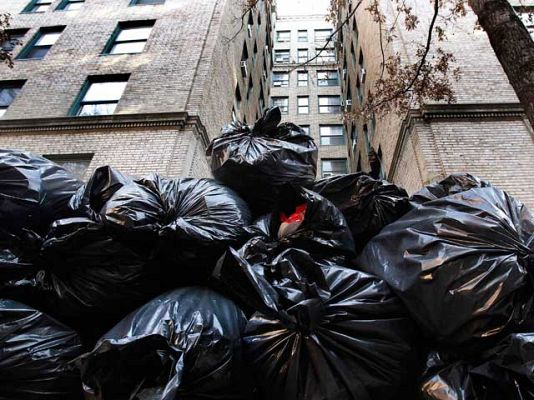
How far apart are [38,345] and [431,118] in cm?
697

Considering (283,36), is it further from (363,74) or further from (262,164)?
(262,164)

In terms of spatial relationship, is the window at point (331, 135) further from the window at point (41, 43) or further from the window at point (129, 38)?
the window at point (41, 43)

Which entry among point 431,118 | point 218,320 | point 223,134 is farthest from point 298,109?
point 218,320

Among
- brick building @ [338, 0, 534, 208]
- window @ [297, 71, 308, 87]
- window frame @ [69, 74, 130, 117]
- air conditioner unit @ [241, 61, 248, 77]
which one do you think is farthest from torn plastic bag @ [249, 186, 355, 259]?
window @ [297, 71, 308, 87]

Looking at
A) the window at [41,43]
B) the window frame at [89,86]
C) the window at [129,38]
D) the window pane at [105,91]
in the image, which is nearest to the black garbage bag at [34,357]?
the window frame at [89,86]

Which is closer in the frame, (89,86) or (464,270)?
(464,270)

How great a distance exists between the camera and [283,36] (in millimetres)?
24422

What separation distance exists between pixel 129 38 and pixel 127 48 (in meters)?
0.43

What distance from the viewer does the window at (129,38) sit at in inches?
365

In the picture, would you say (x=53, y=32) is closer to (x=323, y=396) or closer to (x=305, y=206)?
(x=305, y=206)

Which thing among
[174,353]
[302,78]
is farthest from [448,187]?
[302,78]

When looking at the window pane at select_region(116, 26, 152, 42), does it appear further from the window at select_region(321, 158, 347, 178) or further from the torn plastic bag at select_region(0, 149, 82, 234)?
the window at select_region(321, 158, 347, 178)

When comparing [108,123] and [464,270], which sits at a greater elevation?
[108,123]

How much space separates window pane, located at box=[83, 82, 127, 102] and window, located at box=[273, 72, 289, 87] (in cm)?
1360
